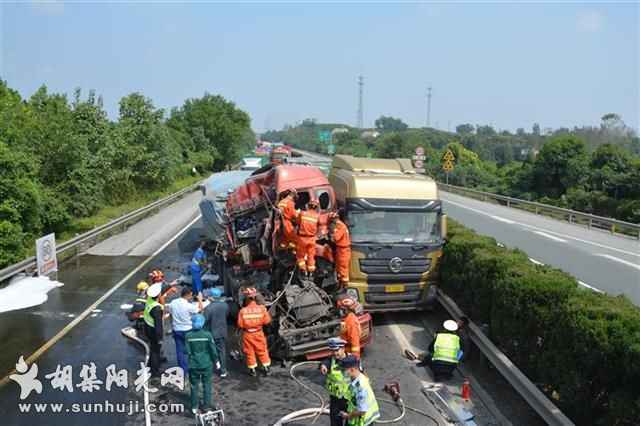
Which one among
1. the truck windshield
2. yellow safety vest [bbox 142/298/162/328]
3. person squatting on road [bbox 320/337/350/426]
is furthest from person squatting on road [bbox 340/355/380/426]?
the truck windshield

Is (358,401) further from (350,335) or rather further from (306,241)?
(306,241)

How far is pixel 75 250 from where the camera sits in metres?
18.9

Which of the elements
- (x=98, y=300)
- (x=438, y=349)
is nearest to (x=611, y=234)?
(x=438, y=349)

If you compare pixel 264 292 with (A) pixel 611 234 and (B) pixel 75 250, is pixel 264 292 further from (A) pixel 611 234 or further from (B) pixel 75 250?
(A) pixel 611 234

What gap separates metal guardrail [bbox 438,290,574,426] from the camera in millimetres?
7139

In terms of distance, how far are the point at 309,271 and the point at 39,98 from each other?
129ft

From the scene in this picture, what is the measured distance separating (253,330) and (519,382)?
411 cm

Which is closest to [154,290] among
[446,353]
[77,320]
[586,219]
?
[77,320]

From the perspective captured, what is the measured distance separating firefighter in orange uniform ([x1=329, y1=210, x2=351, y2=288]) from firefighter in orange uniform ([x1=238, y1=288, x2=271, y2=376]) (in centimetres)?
224

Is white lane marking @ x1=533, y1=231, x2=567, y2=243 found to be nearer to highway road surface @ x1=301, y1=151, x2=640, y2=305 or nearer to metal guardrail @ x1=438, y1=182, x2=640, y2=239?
highway road surface @ x1=301, y1=151, x2=640, y2=305

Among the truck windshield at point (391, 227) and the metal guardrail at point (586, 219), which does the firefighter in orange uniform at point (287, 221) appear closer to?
the truck windshield at point (391, 227)

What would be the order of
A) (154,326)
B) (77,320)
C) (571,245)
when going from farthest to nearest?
(571,245)
(77,320)
(154,326)

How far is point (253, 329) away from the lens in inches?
369

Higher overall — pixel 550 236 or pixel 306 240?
pixel 306 240
